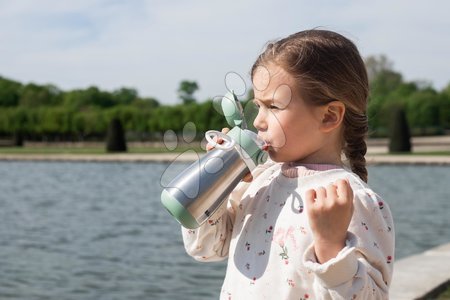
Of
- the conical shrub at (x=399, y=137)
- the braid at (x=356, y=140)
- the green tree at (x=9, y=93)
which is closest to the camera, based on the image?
the braid at (x=356, y=140)

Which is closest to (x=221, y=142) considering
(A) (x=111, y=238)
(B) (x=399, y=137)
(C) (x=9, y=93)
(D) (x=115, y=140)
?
(A) (x=111, y=238)

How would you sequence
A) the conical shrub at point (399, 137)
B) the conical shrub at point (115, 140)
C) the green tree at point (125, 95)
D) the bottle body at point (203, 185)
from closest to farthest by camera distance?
the bottle body at point (203, 185) < the conical shrub at point (399, 137) < the conical shrub at point (115, 140) < the green tree at point (125, 95)

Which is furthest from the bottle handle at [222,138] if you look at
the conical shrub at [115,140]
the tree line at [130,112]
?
the conical shrub at [115,140]

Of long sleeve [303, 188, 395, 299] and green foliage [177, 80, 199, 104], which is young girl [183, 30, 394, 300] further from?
green foliage [177, 80, 199, 104]

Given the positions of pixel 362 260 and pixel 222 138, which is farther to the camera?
pixel 222 138

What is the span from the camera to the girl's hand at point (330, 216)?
1504 mm

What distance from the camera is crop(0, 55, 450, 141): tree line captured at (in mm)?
48094

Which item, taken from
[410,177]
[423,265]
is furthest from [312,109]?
[410,177]

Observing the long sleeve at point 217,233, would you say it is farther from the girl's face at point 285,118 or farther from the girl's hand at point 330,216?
the girl's hand at point 330,216

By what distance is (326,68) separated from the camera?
1.68m

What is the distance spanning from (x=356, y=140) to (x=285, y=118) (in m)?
0.22

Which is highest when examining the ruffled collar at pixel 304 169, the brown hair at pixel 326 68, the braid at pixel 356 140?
the brown hair at pixel 326 68

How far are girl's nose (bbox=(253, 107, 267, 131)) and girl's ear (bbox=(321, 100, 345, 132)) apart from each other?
12cm

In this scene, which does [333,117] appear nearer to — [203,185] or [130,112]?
[203,185]
